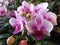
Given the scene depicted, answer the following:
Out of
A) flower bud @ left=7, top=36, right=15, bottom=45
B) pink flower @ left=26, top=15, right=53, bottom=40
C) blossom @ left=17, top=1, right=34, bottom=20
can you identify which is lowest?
flower bud @ left=7, top=36, right=15, bottom=45

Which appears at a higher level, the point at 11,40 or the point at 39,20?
the point at 39,20

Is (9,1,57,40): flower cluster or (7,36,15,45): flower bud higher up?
Result: (9,1,57,40): flower cluster

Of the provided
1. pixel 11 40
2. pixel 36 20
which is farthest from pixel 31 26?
pixel 11 40

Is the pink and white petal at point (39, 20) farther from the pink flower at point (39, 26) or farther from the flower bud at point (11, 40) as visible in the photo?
the flower bud at point (11, 40)

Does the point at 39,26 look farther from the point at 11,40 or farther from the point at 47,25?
the point at 11,40

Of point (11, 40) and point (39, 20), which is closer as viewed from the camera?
point (39, 20)

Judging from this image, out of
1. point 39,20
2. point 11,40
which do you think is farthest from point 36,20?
point 11,40

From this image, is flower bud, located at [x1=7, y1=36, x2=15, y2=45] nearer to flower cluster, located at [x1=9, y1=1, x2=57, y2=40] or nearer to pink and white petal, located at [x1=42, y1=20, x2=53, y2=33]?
flower cluster, located at [x1=9, y1=1, x2=57, y2=40]

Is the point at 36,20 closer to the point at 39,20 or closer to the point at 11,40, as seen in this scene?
the point at 39,20

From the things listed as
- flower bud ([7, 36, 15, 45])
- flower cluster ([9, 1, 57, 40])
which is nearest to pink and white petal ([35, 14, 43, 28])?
flower cluster ([9, 1, 57, 40])
